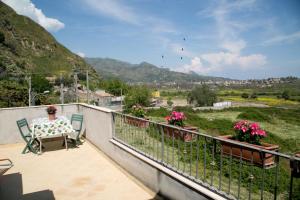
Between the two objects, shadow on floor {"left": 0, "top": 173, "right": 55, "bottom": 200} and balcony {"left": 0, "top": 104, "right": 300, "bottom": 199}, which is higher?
balcony {"left": 0, "top": 104, "right": 300, "bottom": 199}

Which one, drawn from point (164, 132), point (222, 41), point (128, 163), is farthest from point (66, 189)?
point (222, 41)

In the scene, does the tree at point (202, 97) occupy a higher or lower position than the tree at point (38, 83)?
lower

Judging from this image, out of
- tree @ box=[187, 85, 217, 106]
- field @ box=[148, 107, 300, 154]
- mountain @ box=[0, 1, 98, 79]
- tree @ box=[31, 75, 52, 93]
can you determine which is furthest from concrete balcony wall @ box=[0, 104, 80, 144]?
tree @ box=[187, 85, 217, 106]

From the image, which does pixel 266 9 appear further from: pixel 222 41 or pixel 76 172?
pixel 76 172

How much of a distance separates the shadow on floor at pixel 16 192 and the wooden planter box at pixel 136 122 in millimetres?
1712

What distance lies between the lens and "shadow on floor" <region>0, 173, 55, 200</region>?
384 cm

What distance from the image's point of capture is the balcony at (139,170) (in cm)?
301

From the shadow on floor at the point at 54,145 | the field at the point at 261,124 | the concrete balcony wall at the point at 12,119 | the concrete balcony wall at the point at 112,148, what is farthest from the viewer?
the field at the point at 261,124

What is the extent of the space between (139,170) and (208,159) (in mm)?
1273

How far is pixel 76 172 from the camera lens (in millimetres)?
4848

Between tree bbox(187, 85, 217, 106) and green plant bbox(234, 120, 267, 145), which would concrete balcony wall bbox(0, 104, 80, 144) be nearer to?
green plant bbox(234, 120, 267, 145)

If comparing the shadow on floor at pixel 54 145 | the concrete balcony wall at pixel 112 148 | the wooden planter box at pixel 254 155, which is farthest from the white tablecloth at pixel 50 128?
the wooden planter box at pixel 254 155

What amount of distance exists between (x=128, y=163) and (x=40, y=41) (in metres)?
70.0

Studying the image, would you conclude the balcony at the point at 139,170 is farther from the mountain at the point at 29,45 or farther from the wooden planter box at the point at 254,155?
the mountain at the point at 29,45
